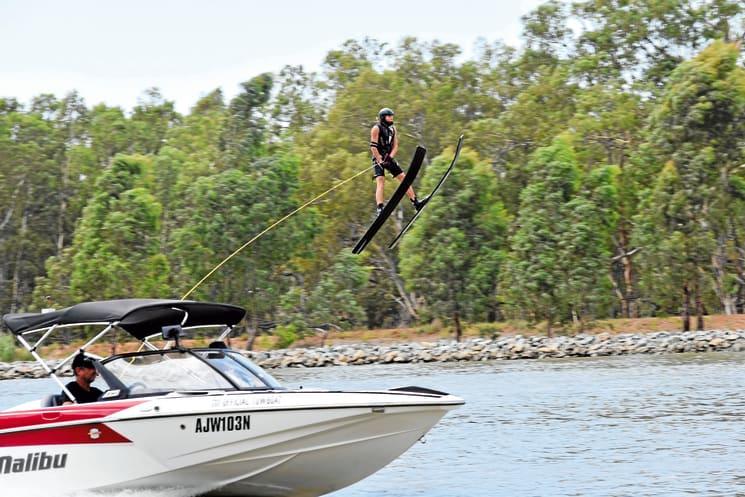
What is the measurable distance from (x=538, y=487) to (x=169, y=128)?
72719 mm

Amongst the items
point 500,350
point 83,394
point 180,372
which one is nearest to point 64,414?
point 83,394

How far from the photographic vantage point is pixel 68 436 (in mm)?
12328

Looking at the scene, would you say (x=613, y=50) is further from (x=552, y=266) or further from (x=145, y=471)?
(x=145, y=471)

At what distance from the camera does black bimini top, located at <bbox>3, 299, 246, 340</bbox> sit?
12.7 m

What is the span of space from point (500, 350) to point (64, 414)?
41.3 m

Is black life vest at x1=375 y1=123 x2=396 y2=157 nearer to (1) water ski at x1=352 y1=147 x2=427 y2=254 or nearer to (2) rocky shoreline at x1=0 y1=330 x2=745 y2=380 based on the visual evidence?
(1) water ski at x1=352 y1=147 x2=427 y2=254

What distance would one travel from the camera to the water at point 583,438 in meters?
15.5

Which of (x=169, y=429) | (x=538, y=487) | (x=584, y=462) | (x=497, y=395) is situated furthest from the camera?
(x=497, y=395)

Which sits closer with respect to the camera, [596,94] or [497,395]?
[497,395]

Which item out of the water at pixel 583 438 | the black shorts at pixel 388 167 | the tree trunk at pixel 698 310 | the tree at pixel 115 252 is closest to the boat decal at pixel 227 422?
the water at pixel 583 438

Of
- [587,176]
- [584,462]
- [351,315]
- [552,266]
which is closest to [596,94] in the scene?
[587,176]

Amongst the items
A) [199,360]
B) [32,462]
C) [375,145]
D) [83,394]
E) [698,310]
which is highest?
[375,145]

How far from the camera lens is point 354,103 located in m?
69.3

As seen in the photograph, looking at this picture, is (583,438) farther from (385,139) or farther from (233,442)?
(233,442)
